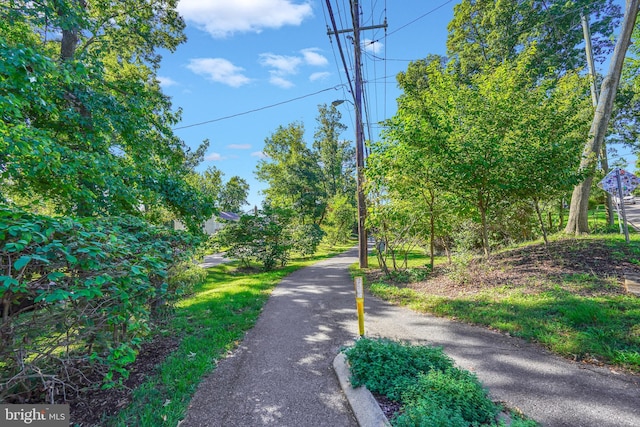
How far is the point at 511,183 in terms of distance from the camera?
606cm

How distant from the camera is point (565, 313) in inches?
163

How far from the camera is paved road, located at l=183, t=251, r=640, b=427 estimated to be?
249 cm

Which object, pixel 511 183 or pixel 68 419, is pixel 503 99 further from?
pixel 68 419

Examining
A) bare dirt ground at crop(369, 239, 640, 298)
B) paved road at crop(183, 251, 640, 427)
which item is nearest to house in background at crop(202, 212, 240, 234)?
paved road at crop(183, 251, 640, 427)

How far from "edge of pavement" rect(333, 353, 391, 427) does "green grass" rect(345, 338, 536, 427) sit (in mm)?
73

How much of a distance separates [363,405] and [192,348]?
2858 millimetres

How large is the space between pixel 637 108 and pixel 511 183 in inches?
853

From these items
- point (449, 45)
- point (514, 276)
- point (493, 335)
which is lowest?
point (493, 335)

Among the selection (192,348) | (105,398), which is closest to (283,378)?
(192,348)

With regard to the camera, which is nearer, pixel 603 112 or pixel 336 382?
pixel 336 382

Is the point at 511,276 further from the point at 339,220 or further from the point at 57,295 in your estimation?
the point at 339,220

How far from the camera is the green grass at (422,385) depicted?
211cm

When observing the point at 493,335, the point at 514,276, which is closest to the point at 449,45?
the point at 514,276

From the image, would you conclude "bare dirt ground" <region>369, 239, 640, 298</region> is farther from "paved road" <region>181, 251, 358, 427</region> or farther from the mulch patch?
the mulch patch
